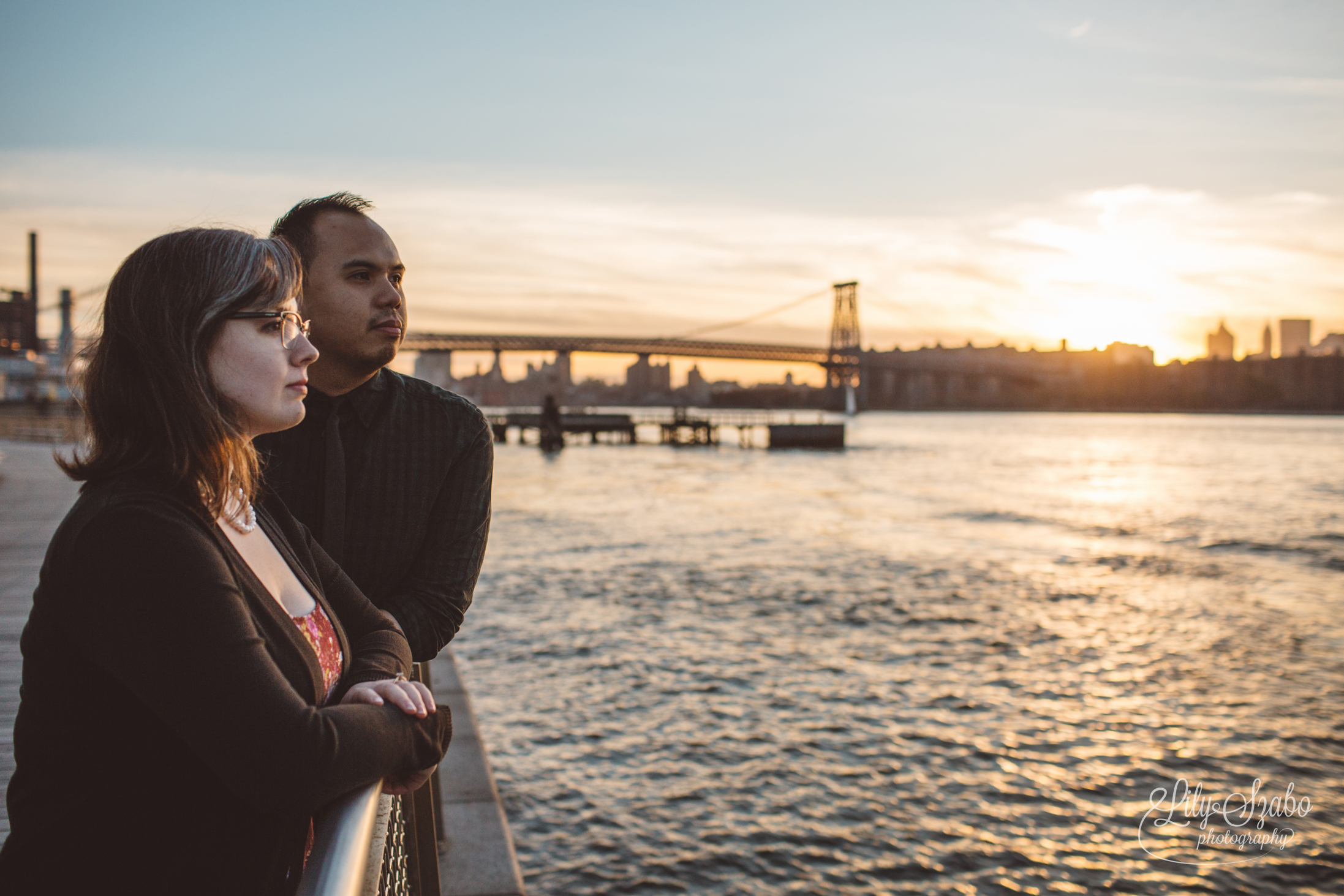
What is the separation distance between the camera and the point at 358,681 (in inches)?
53.9

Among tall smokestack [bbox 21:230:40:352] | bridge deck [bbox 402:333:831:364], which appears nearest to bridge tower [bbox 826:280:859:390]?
bridge deck [bbox 402:333:831:364]

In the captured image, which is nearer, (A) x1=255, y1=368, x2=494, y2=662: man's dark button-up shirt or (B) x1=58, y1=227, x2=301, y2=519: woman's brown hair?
(B) x1=58, y1=227, x2=301, y2=519: woman's brown hair

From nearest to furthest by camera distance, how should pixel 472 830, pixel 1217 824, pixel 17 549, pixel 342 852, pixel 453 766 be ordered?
1. pixel 342 852
2. pixel 472 830
3. pixel 453 766
4. pixel 17 549
5. pixel 1217 824

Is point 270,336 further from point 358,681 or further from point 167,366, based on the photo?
point 358,681

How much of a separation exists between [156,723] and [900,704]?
29.2 feet

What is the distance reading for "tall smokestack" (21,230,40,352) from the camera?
64.1 metres

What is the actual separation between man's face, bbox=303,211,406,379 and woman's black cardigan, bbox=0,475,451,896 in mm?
851

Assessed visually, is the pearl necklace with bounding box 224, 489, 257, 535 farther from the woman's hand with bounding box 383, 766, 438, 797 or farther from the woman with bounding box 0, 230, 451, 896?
the woman's hand with bounding box 383, 766, 438, 797

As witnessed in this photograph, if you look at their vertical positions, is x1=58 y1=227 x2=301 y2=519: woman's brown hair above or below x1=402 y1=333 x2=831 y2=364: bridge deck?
below

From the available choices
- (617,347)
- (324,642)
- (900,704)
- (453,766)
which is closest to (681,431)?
(617,347)

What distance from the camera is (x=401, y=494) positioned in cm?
198

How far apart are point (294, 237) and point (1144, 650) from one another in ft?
41.6

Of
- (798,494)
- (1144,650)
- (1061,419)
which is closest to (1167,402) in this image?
(1061,419)

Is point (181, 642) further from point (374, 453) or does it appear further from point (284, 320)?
point (374, 453)
